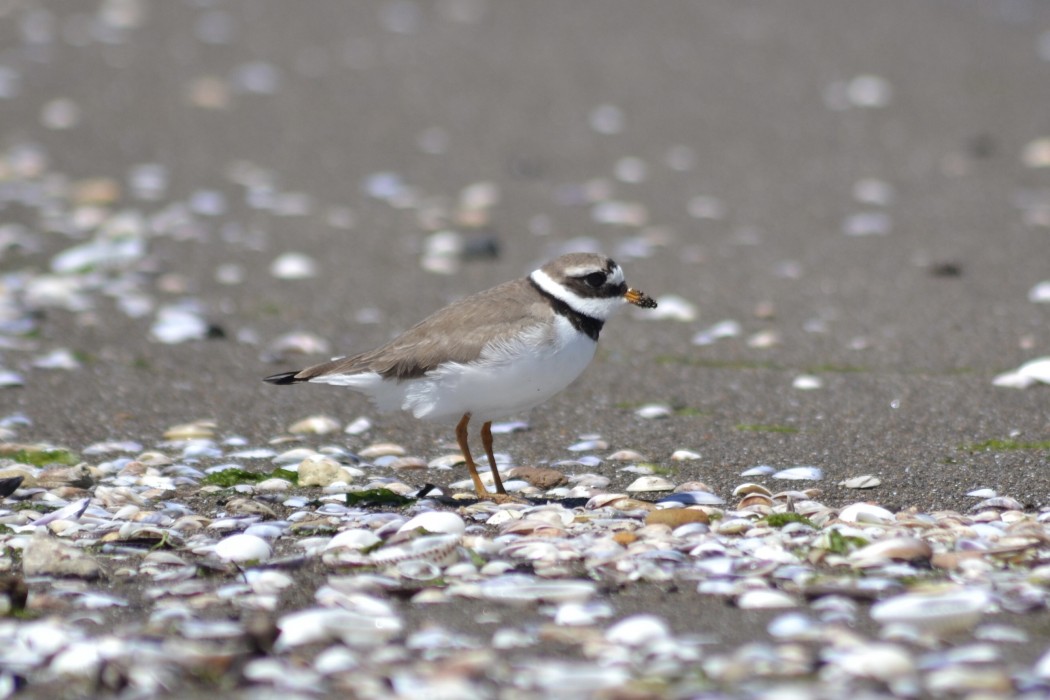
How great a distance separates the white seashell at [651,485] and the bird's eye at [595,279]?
0.86 m

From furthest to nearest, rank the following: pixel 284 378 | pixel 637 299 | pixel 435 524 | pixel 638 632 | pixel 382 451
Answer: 1. pixel 382 451
2. pixel 637 299
3. pixel 284 378
4. pixel 435 524
5. pixel 638 632

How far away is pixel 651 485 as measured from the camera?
5.50 meters

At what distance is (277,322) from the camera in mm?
8406

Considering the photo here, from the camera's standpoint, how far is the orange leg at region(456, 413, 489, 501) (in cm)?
548

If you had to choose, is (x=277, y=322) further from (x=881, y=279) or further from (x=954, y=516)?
(x=954, y=516)

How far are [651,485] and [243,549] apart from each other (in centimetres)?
180

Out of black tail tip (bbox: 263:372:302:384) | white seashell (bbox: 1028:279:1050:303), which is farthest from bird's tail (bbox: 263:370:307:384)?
white seashell (bbox: 1028:279:1050:303)

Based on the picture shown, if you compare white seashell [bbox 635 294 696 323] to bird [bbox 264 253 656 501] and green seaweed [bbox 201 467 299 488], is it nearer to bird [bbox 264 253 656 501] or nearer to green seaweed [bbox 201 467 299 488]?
bird [bbox 264 253 656 501]

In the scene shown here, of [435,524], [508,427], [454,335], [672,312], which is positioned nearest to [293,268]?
[672,312]

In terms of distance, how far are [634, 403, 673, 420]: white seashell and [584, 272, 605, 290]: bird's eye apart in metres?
1.17

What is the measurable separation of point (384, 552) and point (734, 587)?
3.98 ft

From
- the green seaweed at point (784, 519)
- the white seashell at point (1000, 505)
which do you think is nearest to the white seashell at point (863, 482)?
the white seashell at point (1000, 505)

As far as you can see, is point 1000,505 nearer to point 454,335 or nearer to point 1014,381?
Answer: point 1014,381

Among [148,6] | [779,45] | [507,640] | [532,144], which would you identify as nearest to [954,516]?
[507,640]
